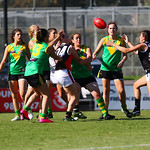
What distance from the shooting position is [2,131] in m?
9.61

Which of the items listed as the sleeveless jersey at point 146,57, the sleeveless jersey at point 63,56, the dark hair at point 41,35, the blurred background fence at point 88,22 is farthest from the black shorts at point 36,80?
the blurred background fence at point 88,22

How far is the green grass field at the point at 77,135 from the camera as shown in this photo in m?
7.70

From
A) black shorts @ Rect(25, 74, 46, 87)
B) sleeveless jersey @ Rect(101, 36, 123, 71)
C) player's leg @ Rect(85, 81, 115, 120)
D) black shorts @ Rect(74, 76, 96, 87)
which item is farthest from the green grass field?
sleeveless jersey @ Rect(101, 36, 123, 71)

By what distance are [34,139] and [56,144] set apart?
0.69m

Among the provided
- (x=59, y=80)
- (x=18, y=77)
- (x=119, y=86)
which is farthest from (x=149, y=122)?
(x=18, y=77)

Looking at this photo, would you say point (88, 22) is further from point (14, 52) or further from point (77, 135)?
point (77, 135)

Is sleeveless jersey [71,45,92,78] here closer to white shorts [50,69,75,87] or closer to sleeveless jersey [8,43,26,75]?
white shorts [50,69,75,87]

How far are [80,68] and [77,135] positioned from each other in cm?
313

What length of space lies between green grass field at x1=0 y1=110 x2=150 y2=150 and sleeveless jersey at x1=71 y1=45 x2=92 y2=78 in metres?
1.22

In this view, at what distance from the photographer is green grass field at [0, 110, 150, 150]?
7695mm

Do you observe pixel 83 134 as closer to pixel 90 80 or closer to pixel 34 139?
pixel 34 139

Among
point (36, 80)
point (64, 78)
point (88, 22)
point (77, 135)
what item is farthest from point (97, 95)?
Result: point (88, 22)

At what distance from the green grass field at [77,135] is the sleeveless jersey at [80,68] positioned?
122 centimetres

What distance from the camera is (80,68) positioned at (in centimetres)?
1173
